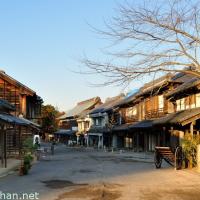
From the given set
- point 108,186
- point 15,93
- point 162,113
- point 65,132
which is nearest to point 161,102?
point 162,113

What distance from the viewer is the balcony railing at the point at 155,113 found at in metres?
43.3

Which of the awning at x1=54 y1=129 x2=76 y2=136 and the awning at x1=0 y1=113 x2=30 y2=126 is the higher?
the awning at x1=0 y1=113 x2=30 y2=126

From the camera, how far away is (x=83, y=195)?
13773 mm

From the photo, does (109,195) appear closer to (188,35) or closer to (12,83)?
(188,35)

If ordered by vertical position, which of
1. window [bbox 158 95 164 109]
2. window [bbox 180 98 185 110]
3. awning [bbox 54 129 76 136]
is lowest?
awning [bbox 54 129 76 136]

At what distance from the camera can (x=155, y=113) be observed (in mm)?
45750

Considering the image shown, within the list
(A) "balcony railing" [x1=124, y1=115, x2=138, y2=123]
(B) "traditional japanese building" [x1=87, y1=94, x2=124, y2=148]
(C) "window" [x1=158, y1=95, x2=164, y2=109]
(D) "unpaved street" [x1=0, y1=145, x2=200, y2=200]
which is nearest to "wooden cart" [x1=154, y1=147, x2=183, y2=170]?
(D) "unpaved street" [x1=0, y1=145, x2=200, y2=200]

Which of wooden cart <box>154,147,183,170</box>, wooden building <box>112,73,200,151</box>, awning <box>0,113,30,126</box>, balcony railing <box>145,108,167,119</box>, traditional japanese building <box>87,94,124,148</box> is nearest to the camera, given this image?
wooden cart <box>154,147,183,170</box>

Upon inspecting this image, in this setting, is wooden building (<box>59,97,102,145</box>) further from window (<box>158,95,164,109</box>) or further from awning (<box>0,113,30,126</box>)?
awning (<box>0,113,30,126</box>)

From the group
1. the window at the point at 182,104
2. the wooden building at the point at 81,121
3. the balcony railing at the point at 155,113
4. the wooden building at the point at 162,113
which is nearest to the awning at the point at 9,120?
the wooden building at the point at 162,113

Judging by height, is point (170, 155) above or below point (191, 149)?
below

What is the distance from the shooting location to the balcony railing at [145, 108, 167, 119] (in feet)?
142

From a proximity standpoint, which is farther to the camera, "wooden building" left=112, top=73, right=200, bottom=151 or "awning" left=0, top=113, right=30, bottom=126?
"wooden building" left=112, top=73, right=200, bottom=151

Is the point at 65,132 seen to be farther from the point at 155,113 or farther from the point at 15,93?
the point at 15,93
